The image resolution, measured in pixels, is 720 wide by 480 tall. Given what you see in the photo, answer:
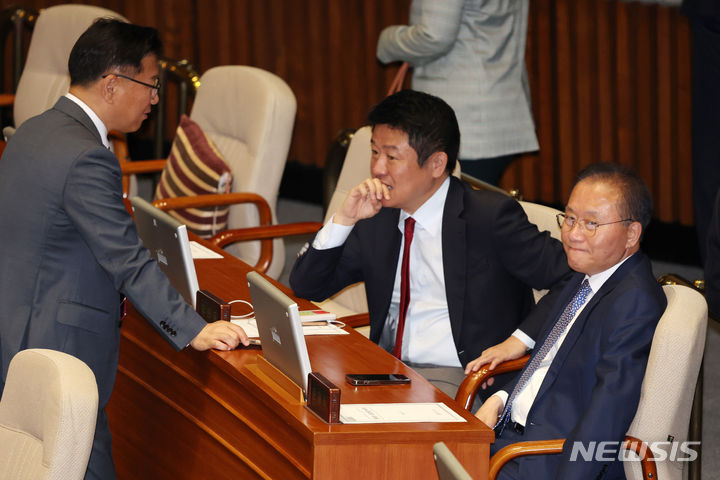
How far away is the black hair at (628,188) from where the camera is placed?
8.50 ft

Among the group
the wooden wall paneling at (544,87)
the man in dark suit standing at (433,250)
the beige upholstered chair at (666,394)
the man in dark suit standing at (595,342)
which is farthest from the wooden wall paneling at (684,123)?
the beige upholstered chair at (666,394)

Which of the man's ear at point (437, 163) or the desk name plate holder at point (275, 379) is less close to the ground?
the man's ear at point (437, 163)

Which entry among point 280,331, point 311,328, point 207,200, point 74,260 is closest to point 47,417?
point 280,331

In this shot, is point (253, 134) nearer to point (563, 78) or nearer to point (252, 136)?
point (252, 136)

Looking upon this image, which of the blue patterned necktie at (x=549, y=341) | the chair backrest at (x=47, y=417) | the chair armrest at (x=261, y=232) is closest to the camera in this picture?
the chair backrest at (x=47, y=417)

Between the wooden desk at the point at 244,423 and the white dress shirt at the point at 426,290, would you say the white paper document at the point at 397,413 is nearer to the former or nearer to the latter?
the wooden desk at the point at 244,423

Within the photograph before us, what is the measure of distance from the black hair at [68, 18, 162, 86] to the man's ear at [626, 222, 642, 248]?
134cm

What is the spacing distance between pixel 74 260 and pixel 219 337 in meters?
0.41

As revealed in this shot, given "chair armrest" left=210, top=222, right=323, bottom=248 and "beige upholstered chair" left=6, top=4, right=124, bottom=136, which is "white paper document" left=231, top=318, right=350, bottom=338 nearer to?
"chair armrest" left=210, top=222, right=323, bottom=248

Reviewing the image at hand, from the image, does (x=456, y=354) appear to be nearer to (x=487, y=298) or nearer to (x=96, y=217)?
(x=487, y=298)

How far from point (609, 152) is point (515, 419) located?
10.2 ft

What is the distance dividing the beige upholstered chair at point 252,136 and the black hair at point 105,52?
1357mm

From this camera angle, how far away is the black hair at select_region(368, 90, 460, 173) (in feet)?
10.4

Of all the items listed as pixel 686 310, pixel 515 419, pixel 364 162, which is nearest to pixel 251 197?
pixel 364 162
